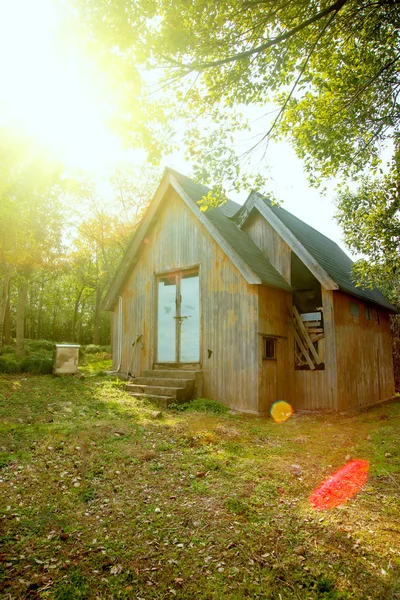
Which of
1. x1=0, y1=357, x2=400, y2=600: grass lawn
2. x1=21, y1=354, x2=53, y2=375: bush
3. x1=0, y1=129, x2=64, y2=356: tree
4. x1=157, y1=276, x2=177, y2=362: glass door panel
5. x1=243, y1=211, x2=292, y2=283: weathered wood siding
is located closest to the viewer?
x1=0, y1=357, x2=400, y2=600: grass lawn

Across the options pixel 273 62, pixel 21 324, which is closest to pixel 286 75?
pixel 273 62

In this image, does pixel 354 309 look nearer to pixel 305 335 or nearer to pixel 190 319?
pixel 305 335

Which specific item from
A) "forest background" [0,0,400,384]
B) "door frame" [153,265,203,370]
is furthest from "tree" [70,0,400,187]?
"door frame" [153,265,203,370]

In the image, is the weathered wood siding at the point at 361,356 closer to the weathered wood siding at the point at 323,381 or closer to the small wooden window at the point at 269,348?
the weathered wood siding at the point at 323,381

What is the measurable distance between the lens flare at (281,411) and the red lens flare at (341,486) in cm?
393

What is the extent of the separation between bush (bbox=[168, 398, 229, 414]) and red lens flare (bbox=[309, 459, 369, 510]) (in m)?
4.28

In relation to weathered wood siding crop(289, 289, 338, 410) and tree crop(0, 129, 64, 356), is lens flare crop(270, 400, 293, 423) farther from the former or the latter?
tree crop(0, 129, 64, 356)

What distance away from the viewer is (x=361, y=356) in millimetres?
13164

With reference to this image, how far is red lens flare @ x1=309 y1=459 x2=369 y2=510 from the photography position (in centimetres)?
457

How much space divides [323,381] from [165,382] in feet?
15.0

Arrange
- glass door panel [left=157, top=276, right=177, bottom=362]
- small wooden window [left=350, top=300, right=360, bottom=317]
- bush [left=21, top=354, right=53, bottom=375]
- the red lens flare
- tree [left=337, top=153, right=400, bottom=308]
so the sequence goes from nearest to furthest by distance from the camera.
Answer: the red lens flare, tree [left=337, top=153, right=400, bottom=308], glass door panel [left=157, top=276, right=177, bottom=362], small wooden window [left=350, top=300, right=360, bottom=317], bush [left=21, top=354, right=53, bottom=375]

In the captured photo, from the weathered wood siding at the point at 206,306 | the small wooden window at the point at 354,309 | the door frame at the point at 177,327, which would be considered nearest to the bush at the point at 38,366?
the weathered wood siding at the point at 206,306

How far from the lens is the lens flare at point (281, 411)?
33.0 feet

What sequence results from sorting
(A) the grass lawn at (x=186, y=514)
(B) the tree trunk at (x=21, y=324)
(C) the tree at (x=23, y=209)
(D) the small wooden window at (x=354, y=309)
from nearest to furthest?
(A) the grass lawn at (x=186, y=514) < (D) the small wooden window at (x=354, y=309) < (C) the tree at (x=23, y=209) < (B) the tree trunk at (x=21, y=324)
